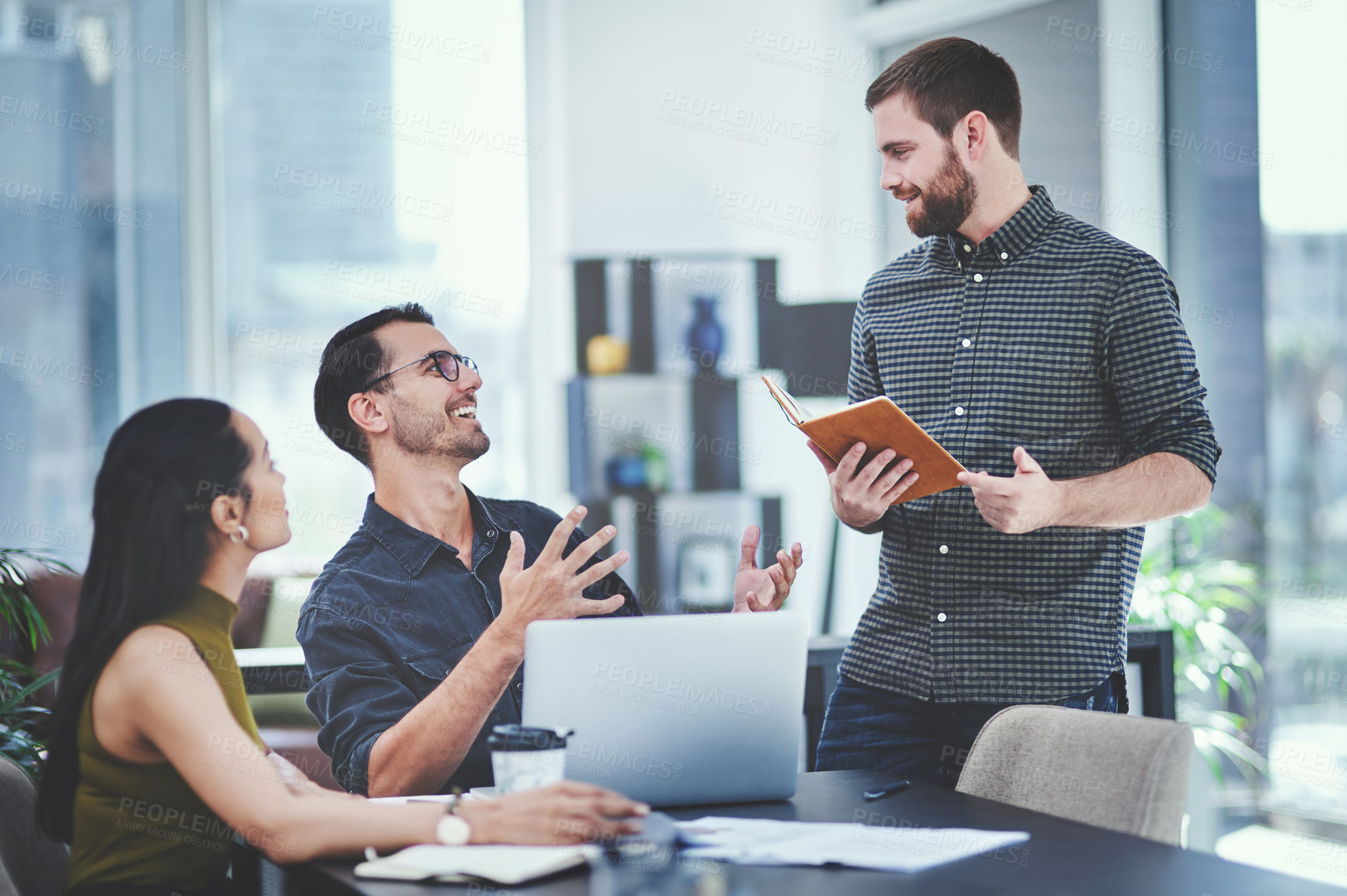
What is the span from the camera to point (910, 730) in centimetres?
197

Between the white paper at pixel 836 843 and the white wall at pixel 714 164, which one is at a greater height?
the white wall at pixel 714 164

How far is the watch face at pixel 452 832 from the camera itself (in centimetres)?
129

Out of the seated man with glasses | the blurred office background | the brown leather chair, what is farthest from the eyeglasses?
the blurred office background

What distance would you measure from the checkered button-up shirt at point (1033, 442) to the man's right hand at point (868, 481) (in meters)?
0.21

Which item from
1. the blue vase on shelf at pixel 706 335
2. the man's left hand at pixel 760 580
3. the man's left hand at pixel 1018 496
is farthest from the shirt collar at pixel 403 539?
the blue vase on shelf at pixel 706 335

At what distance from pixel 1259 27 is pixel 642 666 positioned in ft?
10.2

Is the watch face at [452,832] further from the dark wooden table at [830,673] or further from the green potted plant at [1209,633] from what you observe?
the green potted plant at [1209,633]

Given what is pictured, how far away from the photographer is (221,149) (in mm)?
5184

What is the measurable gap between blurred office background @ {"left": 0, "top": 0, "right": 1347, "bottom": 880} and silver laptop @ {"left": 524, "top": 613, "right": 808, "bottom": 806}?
2.81 m

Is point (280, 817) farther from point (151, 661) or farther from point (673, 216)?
point (673, 216)

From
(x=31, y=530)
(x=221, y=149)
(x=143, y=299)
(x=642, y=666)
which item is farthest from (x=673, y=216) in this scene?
(x=642, y=666)

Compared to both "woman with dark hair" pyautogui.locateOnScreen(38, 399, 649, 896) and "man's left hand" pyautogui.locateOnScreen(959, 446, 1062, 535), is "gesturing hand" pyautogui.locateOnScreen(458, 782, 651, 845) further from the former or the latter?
"man's left hand" pyautogui.locateOnScreen(959, 446, 1062, 535)

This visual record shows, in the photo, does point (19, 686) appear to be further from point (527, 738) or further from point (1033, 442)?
point (1033, 442)

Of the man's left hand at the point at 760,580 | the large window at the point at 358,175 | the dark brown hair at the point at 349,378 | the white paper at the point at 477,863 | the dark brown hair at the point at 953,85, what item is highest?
the large window at the point at 358,175
